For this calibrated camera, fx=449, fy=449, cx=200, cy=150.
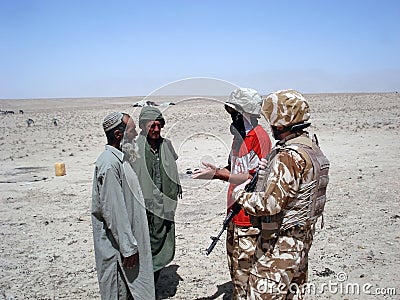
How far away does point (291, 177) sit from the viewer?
2.38 m

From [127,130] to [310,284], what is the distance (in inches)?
98.2

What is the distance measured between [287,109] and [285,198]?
→ 1.62ft

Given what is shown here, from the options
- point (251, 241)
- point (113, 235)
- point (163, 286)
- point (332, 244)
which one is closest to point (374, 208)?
point (332, 244)

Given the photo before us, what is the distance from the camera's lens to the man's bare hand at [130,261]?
3354 mm

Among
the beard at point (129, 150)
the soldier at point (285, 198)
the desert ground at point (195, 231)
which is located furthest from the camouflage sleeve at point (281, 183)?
the beard at point (129, 150)

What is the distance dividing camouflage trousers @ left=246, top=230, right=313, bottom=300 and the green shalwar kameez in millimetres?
1777

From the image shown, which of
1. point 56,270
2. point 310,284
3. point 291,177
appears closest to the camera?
point 291,177

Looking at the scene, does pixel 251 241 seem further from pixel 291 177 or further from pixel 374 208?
pixel 374 208

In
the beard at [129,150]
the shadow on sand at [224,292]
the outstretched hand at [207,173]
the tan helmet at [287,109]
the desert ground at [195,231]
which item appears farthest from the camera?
the desert ground at [195,231]

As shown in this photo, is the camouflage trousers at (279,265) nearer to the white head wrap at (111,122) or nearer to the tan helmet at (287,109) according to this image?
the tan helmet at (287,109)

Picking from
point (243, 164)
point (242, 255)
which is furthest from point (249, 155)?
point (242, 255)

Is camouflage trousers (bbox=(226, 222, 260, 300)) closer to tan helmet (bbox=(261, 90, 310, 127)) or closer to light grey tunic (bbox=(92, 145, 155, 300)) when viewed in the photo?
light grey tunic (bbox=(92, 145, 155, 300))

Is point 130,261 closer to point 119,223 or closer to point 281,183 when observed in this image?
point 119,223

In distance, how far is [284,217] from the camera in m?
2.51
